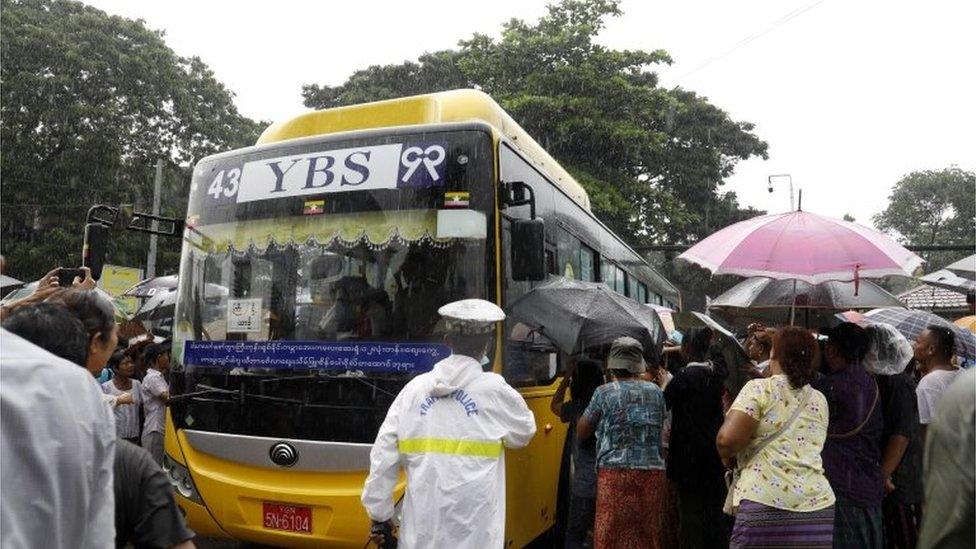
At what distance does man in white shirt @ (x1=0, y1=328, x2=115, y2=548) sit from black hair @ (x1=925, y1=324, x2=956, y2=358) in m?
5.09

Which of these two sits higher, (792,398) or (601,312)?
(601,312)

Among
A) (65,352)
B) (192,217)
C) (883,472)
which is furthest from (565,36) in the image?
(65,352)

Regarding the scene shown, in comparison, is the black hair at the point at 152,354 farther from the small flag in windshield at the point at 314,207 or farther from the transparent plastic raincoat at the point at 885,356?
the transparent plastic raincoat at the point at 885,356

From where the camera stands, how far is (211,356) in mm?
4973

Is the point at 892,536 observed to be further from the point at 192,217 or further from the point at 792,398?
the point at 192,217

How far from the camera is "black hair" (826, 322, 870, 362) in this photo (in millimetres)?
4004

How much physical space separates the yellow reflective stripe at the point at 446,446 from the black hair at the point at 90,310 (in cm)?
168

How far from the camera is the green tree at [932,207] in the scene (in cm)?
4103

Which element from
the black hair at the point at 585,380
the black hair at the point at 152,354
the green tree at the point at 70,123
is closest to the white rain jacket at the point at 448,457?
the black hair at the point at 585,380

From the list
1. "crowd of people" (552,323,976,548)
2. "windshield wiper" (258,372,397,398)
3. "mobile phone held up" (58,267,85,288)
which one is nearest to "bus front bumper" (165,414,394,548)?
"windshield wiper" (258,372,397,398)

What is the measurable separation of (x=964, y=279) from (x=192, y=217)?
202 inches

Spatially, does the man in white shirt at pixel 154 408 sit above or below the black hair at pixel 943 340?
below

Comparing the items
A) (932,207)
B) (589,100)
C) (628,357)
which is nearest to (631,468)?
(628,357)

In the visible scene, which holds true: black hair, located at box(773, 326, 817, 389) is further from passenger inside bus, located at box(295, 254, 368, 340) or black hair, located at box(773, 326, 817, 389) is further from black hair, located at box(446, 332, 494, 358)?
passenger inside bus, located at box(295, 254, 368, 340)
